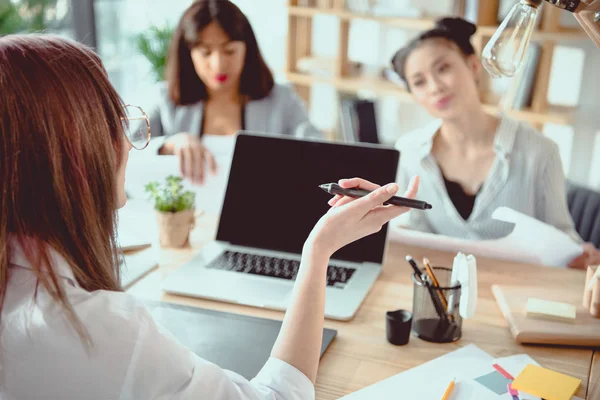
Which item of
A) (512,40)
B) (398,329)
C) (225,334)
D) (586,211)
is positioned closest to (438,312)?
(398,329)

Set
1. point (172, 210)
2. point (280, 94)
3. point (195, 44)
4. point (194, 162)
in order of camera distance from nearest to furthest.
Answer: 1. point (172, 210)
2. point (194, 162)
3. point (195, 44)
4. point (280, 94)

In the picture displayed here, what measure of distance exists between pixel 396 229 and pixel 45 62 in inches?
41.1

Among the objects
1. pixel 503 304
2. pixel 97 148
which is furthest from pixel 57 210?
pixel 503 304

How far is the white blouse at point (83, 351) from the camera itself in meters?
0.73

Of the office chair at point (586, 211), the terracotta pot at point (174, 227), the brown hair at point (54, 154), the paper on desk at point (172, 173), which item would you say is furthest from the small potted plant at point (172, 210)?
the office chair at point (586, 211)

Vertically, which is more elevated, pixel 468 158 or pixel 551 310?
pixel 468 158

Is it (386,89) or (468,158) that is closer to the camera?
(468,158)

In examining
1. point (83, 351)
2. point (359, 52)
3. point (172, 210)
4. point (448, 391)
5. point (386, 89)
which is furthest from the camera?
point (359, 52)

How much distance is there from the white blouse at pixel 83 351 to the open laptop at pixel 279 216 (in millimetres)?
549

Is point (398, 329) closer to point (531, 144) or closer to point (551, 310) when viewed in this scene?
point (551, 310)

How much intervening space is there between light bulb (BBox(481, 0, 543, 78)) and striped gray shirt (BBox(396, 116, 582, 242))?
0.69m

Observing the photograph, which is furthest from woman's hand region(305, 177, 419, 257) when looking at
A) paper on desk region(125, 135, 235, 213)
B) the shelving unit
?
the shelving unit

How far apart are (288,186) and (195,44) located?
879 millimetres

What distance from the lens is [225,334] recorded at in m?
1.15
